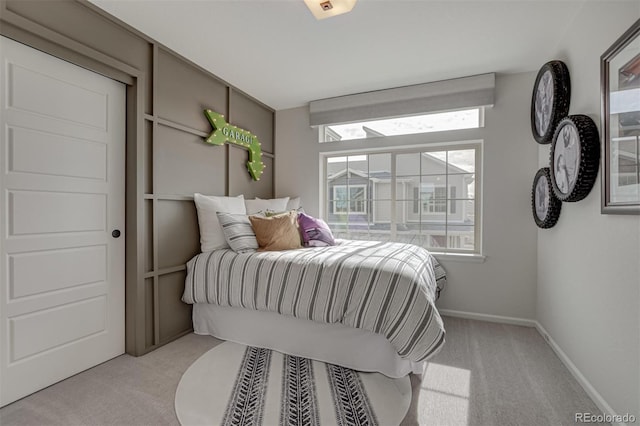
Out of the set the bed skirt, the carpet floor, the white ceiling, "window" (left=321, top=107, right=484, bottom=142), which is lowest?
the carpet floor

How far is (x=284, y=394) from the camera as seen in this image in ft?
5.48

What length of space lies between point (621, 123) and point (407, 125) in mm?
2077

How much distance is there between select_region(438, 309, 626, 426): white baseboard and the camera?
5.03 ft

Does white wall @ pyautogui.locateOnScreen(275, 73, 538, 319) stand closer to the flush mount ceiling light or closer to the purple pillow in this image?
the purple pillow

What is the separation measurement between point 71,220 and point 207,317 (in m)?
1.25

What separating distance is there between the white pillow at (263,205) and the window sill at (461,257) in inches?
70.7

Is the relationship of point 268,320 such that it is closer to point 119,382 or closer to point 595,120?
point 119,382

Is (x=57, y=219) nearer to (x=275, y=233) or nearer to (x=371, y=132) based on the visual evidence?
(x=275, y=233)

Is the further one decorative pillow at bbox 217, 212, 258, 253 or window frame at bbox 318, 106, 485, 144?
window frame at bbox 318, 106, 485, 144

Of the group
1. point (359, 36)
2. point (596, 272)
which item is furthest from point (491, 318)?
point (359, 36)

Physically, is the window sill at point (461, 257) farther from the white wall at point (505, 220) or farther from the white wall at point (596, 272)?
the white wall at point (596, 272)

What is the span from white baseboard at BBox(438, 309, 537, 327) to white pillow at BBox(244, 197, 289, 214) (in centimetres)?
212
